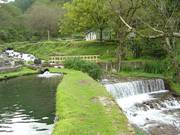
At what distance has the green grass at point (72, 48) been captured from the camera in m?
54.4

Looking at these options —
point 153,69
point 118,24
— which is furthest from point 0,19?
point 153,69

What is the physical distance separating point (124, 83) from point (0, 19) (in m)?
64.8

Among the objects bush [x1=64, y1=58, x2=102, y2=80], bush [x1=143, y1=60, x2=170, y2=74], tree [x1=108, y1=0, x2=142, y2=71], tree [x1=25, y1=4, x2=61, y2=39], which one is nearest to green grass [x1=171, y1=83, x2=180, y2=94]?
bush [x1=143, y1=60, x2=170, y2=74]

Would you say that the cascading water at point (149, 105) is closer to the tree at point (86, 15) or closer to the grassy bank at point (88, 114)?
the grassy bank at point (88, 114)

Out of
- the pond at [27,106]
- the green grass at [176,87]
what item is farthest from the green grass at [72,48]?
the pond at [27,106]

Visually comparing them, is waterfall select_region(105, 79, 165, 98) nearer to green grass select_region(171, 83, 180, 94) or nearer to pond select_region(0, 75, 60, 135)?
green grass select_region(171, 83, 180, 94)

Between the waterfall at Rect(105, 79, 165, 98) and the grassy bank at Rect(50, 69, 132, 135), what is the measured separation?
6296 millimetres

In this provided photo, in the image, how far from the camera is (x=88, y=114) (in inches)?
661

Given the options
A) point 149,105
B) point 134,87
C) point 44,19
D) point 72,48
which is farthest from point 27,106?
point 44,19

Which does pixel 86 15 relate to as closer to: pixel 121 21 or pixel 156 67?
pixel 121 21

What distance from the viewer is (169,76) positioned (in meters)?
36.0

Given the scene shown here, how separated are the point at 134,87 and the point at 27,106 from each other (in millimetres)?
11767

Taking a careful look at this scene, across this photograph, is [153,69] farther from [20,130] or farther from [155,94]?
[20,130]

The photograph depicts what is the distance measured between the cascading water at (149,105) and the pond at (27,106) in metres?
4.87
